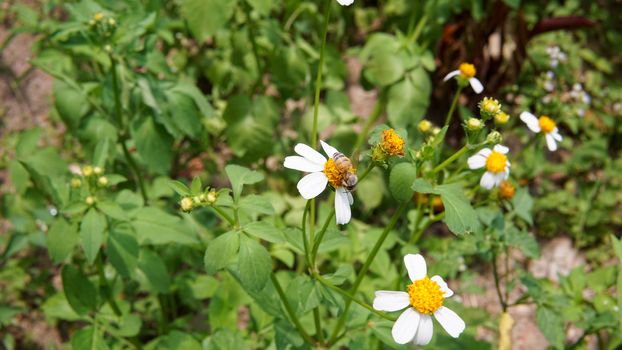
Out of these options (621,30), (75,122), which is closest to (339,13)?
(75,122)

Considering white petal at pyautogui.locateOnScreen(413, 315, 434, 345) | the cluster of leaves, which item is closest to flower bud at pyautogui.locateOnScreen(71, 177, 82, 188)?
the cluster of leaves

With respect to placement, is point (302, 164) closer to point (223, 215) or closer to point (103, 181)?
point (223, 215)

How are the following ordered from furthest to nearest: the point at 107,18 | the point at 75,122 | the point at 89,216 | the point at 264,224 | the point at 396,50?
the point at 396,50
the point at 75,122
the point at 107,18
the point at 89,216
the point at 264,224

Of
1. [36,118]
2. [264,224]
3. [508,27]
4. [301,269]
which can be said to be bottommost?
[301,269]

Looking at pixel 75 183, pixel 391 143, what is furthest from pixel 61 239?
pixel 391 143

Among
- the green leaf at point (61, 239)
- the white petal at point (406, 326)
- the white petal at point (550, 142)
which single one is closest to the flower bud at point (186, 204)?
the white petal at point (406, 326)

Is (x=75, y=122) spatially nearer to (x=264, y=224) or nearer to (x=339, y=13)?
(x=264, y=224)

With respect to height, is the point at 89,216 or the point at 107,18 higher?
the point at 107,18
